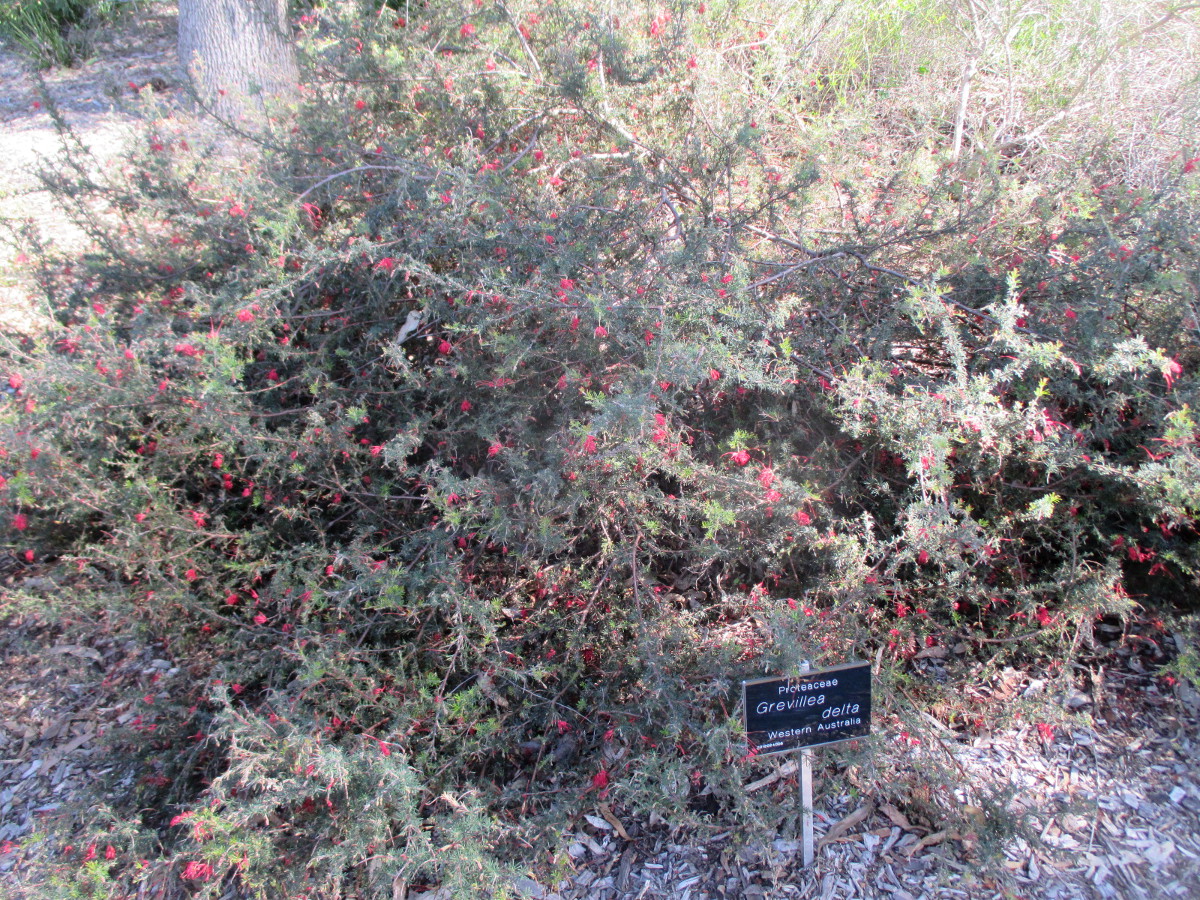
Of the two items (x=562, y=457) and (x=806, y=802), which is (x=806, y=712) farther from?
(x=562, y=457)

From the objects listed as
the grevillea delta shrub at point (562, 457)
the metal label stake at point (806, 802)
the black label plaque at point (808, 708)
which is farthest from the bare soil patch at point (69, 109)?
the metal label stake at point (806, 802)

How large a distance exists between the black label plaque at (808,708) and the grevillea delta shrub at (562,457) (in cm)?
10

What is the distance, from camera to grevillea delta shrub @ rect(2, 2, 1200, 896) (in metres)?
2.22

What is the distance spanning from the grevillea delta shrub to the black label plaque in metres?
0.10

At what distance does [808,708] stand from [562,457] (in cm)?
Result: 109

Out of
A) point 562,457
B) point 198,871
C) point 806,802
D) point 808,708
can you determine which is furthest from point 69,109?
point 806,802

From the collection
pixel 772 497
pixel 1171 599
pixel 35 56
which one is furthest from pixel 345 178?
pixel 35 56

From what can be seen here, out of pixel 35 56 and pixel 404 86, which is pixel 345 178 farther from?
pixel 35 56

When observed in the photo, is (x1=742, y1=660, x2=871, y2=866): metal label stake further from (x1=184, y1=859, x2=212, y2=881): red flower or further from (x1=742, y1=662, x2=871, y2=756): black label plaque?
(x1=184, y1=859, x2=212, y2=881): red flower

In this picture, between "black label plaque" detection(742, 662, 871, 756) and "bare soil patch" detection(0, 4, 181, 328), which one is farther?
"bare soil patch" detection(0, 4, 181, 328)

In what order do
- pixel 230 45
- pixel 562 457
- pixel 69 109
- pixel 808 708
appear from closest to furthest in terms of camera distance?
pixel 808 708 → pixel 562 457 → pixel 230 45 → pixel 69 109

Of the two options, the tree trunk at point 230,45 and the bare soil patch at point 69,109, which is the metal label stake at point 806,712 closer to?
the bare soil patch at point 69,109

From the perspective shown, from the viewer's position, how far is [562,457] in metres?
2.46

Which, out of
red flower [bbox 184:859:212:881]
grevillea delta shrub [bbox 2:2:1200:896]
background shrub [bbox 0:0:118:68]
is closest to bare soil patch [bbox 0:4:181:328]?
background shrub [bbox 0:0:118:68]
